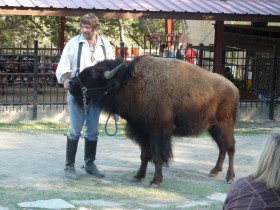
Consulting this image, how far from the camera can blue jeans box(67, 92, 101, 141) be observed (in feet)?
24.8

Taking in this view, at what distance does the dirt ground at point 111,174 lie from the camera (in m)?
6.80

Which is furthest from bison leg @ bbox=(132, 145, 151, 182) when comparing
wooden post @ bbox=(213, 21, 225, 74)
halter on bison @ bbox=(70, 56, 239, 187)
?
wooden post @ bbox=(213, 21, 225, 74)

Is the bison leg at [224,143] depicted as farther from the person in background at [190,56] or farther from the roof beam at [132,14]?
the person in background at [190,56]

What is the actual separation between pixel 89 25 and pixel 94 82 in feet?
2.46

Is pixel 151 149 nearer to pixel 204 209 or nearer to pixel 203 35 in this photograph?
pixel 204 209

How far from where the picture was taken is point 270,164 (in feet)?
10.8

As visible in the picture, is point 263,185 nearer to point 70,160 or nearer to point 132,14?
point 70,160

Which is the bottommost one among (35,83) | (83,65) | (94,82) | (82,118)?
(82,118)

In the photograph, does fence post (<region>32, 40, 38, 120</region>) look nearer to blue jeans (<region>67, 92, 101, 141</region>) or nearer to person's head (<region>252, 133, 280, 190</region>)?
blue jeans (<region>67, 92, 101, 141</region>)

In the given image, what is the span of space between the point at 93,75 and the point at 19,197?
1752mm

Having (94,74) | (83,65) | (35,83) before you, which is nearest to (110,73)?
(94,74)

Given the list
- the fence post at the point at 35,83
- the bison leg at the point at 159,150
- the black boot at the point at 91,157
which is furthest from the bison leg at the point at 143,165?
the fence post at the point at 35,83

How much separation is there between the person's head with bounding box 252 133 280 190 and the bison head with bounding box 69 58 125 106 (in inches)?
162

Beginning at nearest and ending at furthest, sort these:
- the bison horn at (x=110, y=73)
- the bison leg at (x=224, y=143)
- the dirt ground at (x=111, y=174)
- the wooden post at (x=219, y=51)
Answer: the dirt ground at (x=111, y=174)
the bison horn at (x=110, y=73)
the bison leg at (x=224, y=143)
the wooden post at (x=219, y=51)
